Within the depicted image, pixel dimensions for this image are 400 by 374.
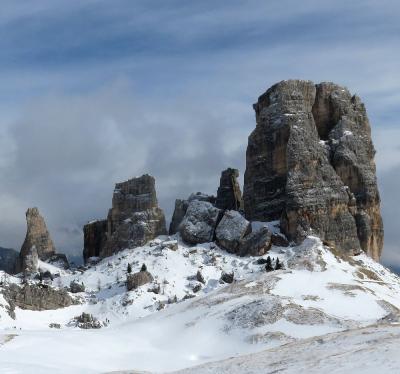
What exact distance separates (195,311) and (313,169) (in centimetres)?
4565

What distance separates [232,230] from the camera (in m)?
98.8

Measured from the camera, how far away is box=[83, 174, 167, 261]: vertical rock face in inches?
4146

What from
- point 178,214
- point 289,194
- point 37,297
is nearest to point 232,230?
point 289,194

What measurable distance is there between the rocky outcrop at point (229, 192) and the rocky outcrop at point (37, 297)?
130 feet

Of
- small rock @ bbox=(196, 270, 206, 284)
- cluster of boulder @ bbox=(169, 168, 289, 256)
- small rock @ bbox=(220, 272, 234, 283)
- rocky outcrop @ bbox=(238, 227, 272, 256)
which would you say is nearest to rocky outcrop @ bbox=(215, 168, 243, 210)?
cluster of boulder @ bbox=(169, 168, 289, 256)

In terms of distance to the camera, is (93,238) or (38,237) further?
(93,238)

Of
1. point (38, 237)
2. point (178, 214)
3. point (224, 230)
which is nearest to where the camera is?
point (224, 230)

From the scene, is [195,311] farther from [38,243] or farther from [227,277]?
[38,243]

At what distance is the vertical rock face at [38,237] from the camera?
4550 inches

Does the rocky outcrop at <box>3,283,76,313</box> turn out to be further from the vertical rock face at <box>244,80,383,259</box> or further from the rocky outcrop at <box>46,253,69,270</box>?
the vertical rock face at <box>244,80,383,259</box>

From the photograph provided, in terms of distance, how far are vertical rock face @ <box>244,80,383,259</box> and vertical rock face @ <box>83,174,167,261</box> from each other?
15102 millimetres

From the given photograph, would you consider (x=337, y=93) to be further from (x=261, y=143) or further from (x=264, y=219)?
(x=264, y=219)

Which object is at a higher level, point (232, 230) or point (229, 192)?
point (229, 192)

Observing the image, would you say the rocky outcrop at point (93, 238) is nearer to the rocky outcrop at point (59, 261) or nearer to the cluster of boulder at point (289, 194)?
Answer: the cluster of boulder at point (289, 194)
